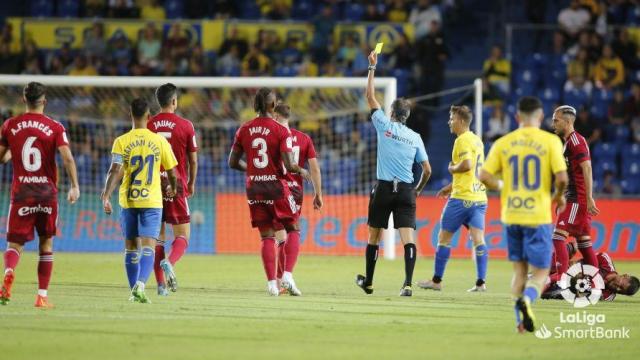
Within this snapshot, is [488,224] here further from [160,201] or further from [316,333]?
[316,333]

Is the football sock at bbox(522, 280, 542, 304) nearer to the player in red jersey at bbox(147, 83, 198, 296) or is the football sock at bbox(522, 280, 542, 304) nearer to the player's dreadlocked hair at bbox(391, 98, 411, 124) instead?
the player's dreadlocked hair at bbox(391, 98, 411, 124)

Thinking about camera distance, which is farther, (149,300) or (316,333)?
(149,300)

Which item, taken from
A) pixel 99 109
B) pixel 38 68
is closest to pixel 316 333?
pixel 99 109

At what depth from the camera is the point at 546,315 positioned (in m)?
11.6

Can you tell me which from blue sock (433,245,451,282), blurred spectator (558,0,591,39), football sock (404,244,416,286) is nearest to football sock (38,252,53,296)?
football sock (404,244,416,286)

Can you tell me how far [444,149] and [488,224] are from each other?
17.1ft

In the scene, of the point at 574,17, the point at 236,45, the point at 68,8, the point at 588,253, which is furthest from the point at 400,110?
the point at 68,8

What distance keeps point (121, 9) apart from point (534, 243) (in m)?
20.4

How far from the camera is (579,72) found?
2753 cm

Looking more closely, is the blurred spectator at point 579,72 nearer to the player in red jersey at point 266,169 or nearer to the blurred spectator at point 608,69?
the blurred spectator at point 608,69

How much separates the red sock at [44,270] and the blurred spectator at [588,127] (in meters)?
16.1

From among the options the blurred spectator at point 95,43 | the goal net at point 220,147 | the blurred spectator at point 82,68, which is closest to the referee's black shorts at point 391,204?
the goal net at point 220,147

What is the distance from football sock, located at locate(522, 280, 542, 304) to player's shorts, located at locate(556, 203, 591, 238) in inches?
150

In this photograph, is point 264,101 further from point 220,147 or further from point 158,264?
point 220,147
